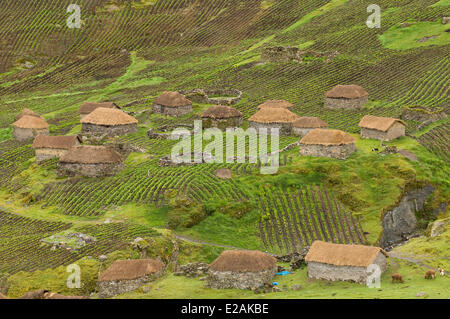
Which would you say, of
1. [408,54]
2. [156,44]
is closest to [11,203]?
[408,54]

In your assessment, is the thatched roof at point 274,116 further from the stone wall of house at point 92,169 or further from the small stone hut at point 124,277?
the small stone hut at point 124,277

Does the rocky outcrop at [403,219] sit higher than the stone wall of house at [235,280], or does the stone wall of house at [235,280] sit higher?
the rocky outcrop at [403,219]

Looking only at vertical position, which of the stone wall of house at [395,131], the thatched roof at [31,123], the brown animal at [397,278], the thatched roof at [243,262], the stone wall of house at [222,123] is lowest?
the brown animal at [397,278]

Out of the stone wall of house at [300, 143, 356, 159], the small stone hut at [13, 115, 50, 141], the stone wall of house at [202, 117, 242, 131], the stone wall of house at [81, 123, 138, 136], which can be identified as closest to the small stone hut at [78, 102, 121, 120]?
the small stone hut at [13, 115, 50, 141]

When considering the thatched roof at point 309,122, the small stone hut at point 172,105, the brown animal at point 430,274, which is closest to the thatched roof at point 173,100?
the small stone hut at point 172,105

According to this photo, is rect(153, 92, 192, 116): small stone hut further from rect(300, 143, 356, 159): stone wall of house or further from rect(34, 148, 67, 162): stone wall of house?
rect(300, 143, 356, 159): stone wall of house

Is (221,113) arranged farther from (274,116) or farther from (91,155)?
(91,155)

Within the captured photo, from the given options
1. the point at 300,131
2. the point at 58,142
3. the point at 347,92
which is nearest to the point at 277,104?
the point at 347,92
